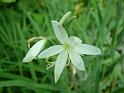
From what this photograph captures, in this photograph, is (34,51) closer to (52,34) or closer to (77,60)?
(77,60)

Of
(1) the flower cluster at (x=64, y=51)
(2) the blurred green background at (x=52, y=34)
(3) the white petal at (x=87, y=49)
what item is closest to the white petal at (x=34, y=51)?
(1) the flower cluster at (x=64, y=51)

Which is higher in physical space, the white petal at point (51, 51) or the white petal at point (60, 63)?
the white petal at point (51, 51)

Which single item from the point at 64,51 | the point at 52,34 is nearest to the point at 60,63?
the point at 64,51

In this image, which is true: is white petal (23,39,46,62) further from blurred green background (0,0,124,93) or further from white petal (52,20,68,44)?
blurred green background (0,0,124,93)

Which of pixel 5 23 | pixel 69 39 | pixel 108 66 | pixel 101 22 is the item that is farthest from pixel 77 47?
pixel 5 23

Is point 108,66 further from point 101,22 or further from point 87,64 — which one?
point 101,22

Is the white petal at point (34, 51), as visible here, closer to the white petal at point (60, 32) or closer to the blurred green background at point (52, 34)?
the white petal at point (60, 32)

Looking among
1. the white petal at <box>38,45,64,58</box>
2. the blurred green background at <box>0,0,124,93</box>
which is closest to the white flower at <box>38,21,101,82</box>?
the white petal at <box>38,45,64,58</box>
